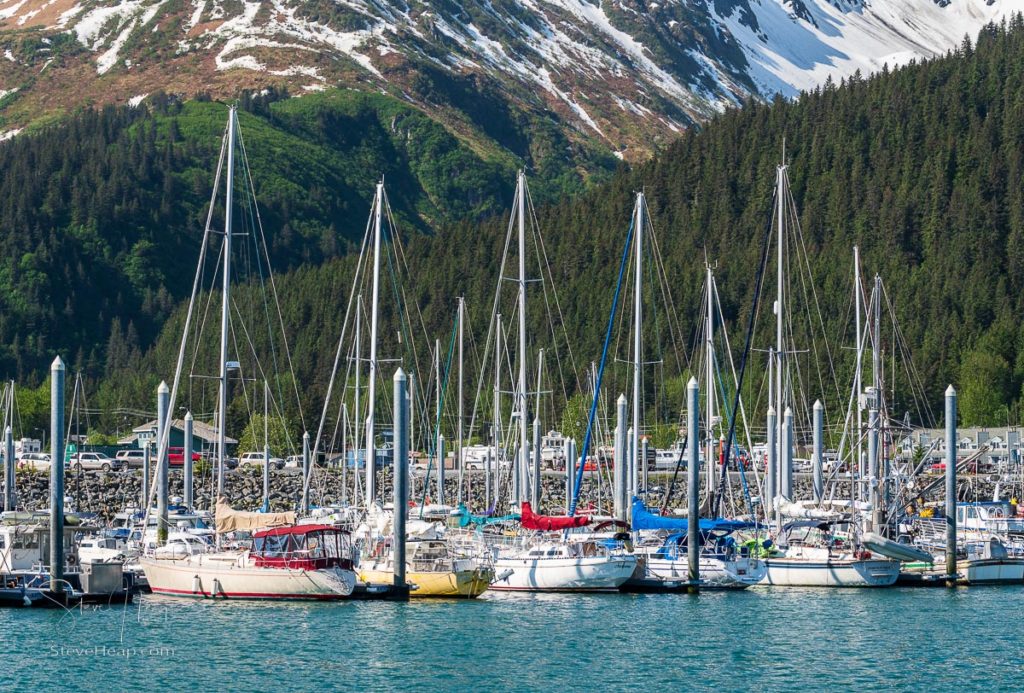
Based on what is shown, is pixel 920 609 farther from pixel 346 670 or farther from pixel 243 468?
pixel 243 468

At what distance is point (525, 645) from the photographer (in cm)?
5759

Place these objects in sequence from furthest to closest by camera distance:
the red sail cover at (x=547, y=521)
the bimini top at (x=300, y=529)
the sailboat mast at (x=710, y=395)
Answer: the sailboat mast at (x=710, y=395), the red sail cover at (x=547, y=521), the bimini top at (x=300, y=529)

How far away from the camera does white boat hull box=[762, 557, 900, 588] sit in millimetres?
71438

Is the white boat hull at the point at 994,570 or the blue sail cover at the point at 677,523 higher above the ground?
the blue sail cover at the point at 677,523

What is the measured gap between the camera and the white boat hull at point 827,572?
71.4 meters

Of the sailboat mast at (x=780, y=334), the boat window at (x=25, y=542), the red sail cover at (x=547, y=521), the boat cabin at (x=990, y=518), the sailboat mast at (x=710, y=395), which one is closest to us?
the boat window at (x=25, y=542)

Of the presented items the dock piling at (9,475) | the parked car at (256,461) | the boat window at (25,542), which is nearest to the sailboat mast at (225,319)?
the boat window at (25,542)

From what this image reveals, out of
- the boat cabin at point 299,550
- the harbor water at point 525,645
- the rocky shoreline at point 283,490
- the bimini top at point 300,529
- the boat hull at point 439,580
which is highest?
the rocky shoreline at point 283,490

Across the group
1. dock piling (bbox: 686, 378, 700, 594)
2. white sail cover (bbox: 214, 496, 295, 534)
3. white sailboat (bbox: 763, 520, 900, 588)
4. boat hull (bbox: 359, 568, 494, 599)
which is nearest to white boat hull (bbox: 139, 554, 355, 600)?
white sail cover (bbox: 214, 496, 295, 534)

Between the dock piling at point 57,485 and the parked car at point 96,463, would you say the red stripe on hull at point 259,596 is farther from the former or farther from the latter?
the parked car at point 96,463

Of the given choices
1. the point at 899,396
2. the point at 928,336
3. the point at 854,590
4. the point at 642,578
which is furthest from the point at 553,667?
the point at 928,336

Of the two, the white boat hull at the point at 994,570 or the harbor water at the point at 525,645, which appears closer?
the harbor water at the point at 525,645

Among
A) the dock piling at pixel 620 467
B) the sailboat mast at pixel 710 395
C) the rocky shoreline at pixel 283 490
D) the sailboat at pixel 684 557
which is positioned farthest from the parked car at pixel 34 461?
the sailboat at pixel 684 557

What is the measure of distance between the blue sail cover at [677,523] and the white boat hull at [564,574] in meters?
4.25
